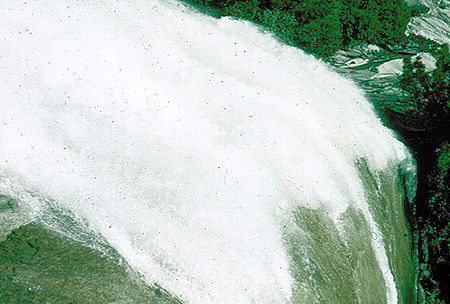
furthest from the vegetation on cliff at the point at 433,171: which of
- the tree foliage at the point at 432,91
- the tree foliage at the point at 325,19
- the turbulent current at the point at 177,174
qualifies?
the tree foliage at the point at 325,19

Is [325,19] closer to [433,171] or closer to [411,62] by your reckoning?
[411,62]

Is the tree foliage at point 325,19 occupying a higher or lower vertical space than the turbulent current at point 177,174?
higher

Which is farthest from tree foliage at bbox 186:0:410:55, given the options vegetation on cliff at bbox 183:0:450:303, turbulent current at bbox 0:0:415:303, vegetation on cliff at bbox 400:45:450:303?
turbulent current at bbox 0:0:415:303

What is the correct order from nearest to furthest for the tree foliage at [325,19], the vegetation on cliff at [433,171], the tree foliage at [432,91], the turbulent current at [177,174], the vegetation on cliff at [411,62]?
1. the turbulent current at [177,174]
2. the vegetation on cliff at [433,171]
3. the vegetation on cliff at [411,62]
4. the tree foliage at [432,91]
5. the tree foliage at [325,19]

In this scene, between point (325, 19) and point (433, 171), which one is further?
point (325, 19)

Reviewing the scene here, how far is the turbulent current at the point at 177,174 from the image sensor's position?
5.15 metres

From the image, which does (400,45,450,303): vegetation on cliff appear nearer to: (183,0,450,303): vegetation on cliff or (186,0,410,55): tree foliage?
(183,0,450,303): vegetation on cliff

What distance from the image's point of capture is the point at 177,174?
241 inches

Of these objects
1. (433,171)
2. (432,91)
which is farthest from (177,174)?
(432,91)

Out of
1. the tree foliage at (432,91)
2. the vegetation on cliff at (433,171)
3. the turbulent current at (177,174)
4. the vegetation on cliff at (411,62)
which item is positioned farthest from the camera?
the tree foliage at (432,91)

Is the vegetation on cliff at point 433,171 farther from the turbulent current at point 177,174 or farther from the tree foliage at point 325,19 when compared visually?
the tree foliage at point 325,19

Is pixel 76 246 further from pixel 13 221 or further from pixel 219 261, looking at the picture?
pixel 219 261

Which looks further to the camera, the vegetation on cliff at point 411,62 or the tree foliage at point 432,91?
the tree foliage at point 432,91

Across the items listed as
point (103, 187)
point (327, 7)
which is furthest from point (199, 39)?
point (327, 7)
